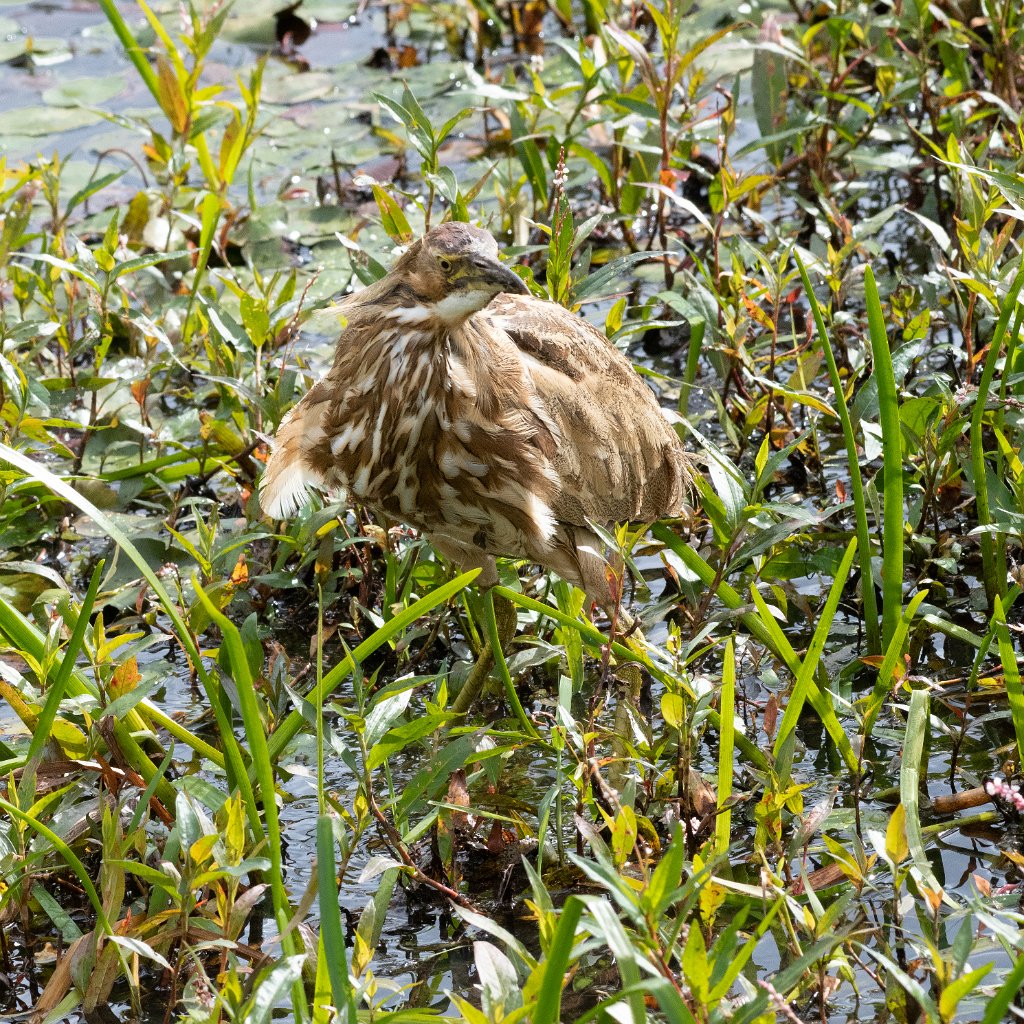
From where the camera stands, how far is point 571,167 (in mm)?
5984

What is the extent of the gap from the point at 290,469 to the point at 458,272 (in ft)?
2.31

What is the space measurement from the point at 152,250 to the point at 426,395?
7.99ft

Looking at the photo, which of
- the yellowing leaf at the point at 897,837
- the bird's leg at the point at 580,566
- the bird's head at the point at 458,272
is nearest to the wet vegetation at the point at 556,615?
the yellowing leaf at the point at 897,837

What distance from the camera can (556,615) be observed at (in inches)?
120

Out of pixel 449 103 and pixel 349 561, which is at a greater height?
pixel 449 103

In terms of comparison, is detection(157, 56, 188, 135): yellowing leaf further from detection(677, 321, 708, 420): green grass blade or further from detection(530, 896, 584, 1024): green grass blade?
detection(530, 896, 584, 1024): green grass blade

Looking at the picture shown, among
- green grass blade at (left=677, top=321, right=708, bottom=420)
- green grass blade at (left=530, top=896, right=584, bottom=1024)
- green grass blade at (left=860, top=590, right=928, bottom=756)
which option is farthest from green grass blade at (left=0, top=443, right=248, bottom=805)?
green grass blade at (left=677, top=321, right=708, bottom=420)

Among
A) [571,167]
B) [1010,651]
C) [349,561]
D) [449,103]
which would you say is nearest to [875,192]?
[571,167]

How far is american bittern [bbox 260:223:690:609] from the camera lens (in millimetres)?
3434

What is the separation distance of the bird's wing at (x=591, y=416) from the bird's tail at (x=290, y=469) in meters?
0.50

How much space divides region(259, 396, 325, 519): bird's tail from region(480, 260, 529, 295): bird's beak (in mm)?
676

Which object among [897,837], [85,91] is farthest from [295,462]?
[85,91]

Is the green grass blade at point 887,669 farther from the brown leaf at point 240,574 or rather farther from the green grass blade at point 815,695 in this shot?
the brown leaf at point 240,574

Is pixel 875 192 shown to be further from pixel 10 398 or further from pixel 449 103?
pixel 10 398
